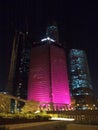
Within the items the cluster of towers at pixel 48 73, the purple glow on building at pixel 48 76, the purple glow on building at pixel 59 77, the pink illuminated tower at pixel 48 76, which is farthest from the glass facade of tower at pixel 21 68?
the purple glow on building at pixel 59 77

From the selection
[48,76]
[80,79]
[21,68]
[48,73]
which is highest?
[21,68]

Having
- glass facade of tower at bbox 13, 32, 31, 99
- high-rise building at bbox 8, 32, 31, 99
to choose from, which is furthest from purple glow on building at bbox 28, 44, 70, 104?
high-rise building at bbox 8, 32, 31, 99

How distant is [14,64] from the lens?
527 ft

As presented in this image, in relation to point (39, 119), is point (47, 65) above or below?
above

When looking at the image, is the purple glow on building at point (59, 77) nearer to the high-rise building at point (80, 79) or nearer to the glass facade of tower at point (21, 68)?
the high-rise building at point (80, 79)

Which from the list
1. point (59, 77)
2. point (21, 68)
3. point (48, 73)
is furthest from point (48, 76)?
point (21, 68)

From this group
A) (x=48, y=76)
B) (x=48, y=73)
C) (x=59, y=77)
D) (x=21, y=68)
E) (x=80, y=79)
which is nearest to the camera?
(x=48, y=76)

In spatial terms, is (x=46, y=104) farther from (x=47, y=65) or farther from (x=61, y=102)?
(x=47, y=65)

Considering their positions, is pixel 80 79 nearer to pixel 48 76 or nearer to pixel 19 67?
pixel 48 76

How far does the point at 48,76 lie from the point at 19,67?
39548 mm

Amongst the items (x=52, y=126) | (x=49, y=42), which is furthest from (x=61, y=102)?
(x=52, y=126)

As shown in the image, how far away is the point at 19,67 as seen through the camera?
6344 inches

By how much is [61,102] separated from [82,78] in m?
50.7

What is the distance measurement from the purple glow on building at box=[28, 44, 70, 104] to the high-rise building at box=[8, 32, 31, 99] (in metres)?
21.5
